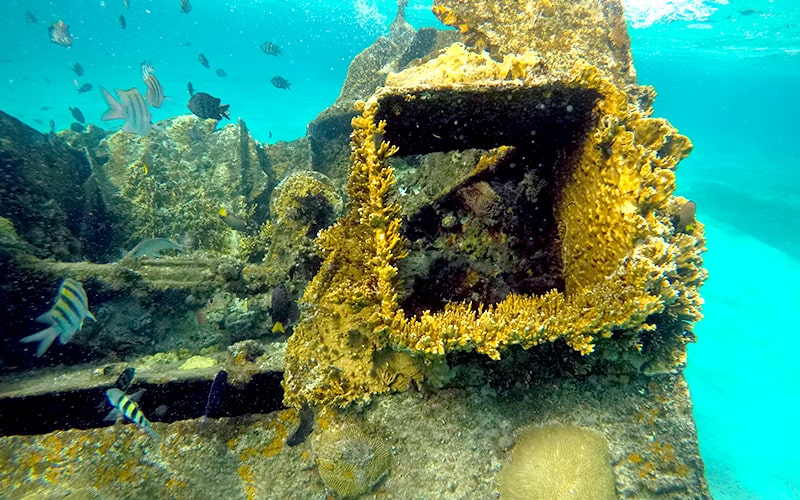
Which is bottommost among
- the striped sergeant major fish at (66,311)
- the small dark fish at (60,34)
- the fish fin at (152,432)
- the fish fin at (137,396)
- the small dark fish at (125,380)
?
the fish fin at (152,432)

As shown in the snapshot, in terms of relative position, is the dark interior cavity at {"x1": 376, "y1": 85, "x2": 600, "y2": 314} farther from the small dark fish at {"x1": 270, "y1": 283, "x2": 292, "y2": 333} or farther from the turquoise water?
the turquoise water

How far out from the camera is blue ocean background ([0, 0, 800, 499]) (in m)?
15.0

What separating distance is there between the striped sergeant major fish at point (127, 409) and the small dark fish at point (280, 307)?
4.99ft

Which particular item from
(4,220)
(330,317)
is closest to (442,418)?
(330,317)

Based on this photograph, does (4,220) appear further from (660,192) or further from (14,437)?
(660,192)

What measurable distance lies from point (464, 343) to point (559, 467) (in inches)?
45.1

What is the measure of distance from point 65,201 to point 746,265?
29.5m

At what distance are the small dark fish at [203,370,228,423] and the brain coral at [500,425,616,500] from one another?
7.17ft

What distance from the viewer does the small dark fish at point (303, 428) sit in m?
2.91

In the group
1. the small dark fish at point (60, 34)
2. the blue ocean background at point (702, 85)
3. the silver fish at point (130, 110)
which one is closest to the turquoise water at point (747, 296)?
the blue ocean background at point (702, 85)

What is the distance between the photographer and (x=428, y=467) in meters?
2.52

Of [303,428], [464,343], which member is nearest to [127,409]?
[303,428]

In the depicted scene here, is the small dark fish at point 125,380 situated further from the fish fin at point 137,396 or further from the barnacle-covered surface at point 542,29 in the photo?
the barnacle-covered surface at point 542,29

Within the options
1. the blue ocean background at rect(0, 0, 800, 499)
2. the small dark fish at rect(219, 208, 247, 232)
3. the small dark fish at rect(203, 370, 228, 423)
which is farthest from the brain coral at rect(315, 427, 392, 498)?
the blue ocean background at rect(0, 0, 800, 499)
